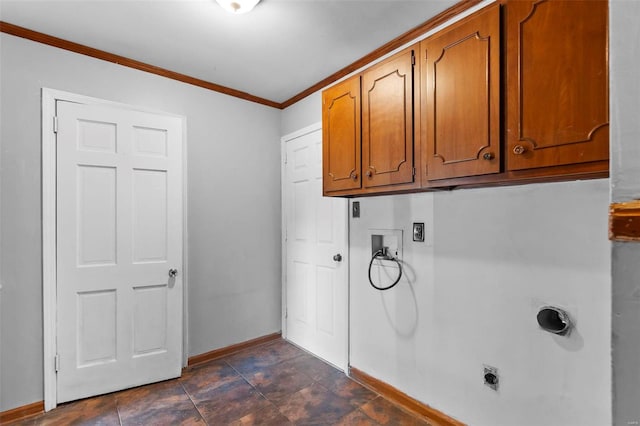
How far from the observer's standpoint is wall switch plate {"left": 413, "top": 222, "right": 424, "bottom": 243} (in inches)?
80.5

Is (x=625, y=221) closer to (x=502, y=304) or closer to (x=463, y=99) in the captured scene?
(x=463, y=99)

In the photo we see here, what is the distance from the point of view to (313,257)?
2.98 meters

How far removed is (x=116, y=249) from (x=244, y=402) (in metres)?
1.48

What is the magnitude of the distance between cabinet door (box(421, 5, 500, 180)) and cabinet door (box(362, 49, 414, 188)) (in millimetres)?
107

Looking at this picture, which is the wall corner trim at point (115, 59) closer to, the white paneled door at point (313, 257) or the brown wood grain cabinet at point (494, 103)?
the white paneled door at point (313, 257)

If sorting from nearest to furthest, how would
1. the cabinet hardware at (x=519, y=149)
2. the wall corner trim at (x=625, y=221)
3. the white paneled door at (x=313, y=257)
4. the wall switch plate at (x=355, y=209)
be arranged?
1. the wall corner trim at (x=625, y=221)
2. the cabinet hardware at (x=519, y=149)
3. the wall switch plate at (x=355, y=209)
4. the white paneled door at (x=313, y=257)

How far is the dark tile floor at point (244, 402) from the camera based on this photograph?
201cm

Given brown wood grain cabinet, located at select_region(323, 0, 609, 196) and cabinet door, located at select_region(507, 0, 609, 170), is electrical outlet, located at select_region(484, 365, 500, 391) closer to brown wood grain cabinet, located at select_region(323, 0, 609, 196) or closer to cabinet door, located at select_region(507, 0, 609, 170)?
brown wood grain cabinet, located at select_region(323, 0, 609, 196)

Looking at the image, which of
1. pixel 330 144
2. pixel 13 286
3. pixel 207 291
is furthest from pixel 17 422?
pixel 330 144

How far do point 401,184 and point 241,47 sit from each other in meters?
1.57

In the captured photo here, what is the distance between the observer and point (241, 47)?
7.45 feet

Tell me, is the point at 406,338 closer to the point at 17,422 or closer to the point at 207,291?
the point at 207,291

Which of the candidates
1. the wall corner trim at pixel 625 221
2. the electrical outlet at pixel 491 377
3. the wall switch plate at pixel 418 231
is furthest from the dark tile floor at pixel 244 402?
the wall corner trim at pixel 625 221

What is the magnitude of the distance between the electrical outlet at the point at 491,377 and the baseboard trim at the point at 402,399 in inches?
13.3
